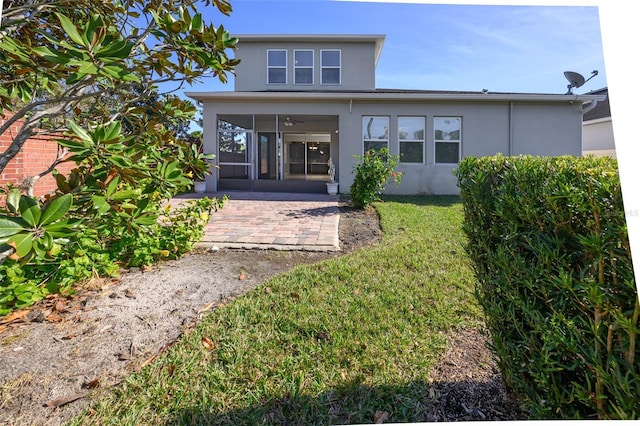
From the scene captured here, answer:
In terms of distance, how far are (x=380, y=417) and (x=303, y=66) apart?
14.9 m

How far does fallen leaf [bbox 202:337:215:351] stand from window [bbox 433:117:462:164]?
11712mm

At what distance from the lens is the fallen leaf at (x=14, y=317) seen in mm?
2824

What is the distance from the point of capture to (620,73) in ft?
4.19

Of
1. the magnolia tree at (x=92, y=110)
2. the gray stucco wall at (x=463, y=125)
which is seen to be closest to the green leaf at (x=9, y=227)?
the magnolia tree at (x=92, y=110)

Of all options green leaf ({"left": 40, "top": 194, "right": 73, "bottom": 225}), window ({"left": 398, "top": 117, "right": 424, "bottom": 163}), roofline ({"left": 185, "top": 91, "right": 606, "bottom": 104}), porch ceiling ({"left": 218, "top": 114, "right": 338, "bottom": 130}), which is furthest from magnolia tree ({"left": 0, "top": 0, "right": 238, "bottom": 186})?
porch ceiling ({"left": 218, "top": 114, "right": 338, "bottom": 130})

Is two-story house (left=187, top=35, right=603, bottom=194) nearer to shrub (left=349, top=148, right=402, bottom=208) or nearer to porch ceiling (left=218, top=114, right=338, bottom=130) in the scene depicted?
porch ceiling (left=218, top=114, right=338, bottom=130)

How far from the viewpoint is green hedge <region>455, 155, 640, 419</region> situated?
3.67 ft

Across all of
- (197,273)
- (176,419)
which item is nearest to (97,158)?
(176,419)

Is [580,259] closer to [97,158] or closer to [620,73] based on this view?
[620,73]

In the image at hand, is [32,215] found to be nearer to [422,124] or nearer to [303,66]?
[422,124]

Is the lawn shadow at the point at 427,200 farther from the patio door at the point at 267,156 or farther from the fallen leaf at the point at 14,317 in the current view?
the fallen leaf at the point at 14,317

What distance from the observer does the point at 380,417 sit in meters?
1.87

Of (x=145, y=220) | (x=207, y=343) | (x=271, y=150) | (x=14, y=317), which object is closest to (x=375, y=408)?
(x=207, y=343)

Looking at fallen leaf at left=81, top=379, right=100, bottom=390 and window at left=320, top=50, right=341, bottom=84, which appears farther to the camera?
window at left=320, top=50, right=341, bottom=84
